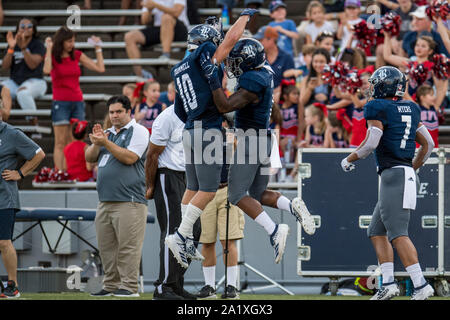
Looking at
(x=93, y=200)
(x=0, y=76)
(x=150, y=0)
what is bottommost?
(x=93, y=200)

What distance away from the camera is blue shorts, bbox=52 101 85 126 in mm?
13445

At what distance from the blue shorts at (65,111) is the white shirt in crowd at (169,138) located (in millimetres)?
4568

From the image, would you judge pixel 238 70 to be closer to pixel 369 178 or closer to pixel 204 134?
pixel 204 134

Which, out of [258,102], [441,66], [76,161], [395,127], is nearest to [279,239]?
[258,102]

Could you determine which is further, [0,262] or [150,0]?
[150,0]

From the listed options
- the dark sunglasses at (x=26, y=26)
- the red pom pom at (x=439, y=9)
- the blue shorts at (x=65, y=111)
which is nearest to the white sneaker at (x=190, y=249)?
the red pom pom at (x=439, y=9)

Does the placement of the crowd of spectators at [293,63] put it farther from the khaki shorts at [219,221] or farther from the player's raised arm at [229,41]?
the player's raised arm at [229,41]

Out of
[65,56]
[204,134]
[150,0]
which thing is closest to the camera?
[204,134]

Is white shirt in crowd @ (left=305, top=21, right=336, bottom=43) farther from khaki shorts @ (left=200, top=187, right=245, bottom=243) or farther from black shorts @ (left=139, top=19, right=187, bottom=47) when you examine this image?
khaki shorts @ (left=200, top=187, right=245, bottom=243)

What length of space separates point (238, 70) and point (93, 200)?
5069mm

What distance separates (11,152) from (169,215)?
181cm
